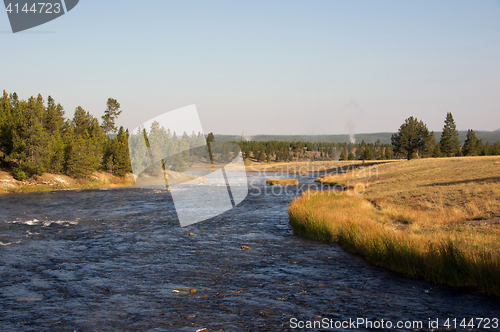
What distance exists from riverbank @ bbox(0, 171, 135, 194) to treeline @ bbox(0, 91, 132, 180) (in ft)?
3.41

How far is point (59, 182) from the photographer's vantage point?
5722cm

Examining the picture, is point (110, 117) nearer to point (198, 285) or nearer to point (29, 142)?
point (29, 142)

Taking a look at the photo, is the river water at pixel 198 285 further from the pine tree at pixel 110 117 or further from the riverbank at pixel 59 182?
the pine tree at pixel 110 117

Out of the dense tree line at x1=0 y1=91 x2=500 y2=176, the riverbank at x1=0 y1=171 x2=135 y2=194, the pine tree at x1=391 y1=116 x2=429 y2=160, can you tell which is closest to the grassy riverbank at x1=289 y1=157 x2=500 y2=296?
the dense tree line at x1=0 y1=91 x2=500 y2=176

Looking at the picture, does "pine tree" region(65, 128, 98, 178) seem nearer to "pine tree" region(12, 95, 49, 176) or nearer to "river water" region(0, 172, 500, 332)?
"pine tree" region(12, 95, 49, 176)

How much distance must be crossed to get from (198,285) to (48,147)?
5200 cm

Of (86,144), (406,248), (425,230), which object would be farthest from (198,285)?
(86,144)

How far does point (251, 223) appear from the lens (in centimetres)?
2650

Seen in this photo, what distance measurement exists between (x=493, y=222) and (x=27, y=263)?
22.5 metres

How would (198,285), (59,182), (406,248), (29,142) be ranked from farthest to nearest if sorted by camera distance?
(59,182) → (29,142) → (406,248) → (198,285)

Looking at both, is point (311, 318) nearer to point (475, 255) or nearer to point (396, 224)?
point (475, 255)

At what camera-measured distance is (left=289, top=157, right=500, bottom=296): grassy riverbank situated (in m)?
11.9

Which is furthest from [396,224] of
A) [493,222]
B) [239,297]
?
[239,297]

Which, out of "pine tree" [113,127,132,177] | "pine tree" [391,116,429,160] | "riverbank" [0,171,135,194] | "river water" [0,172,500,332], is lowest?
"river water" [0,172,500,332]
